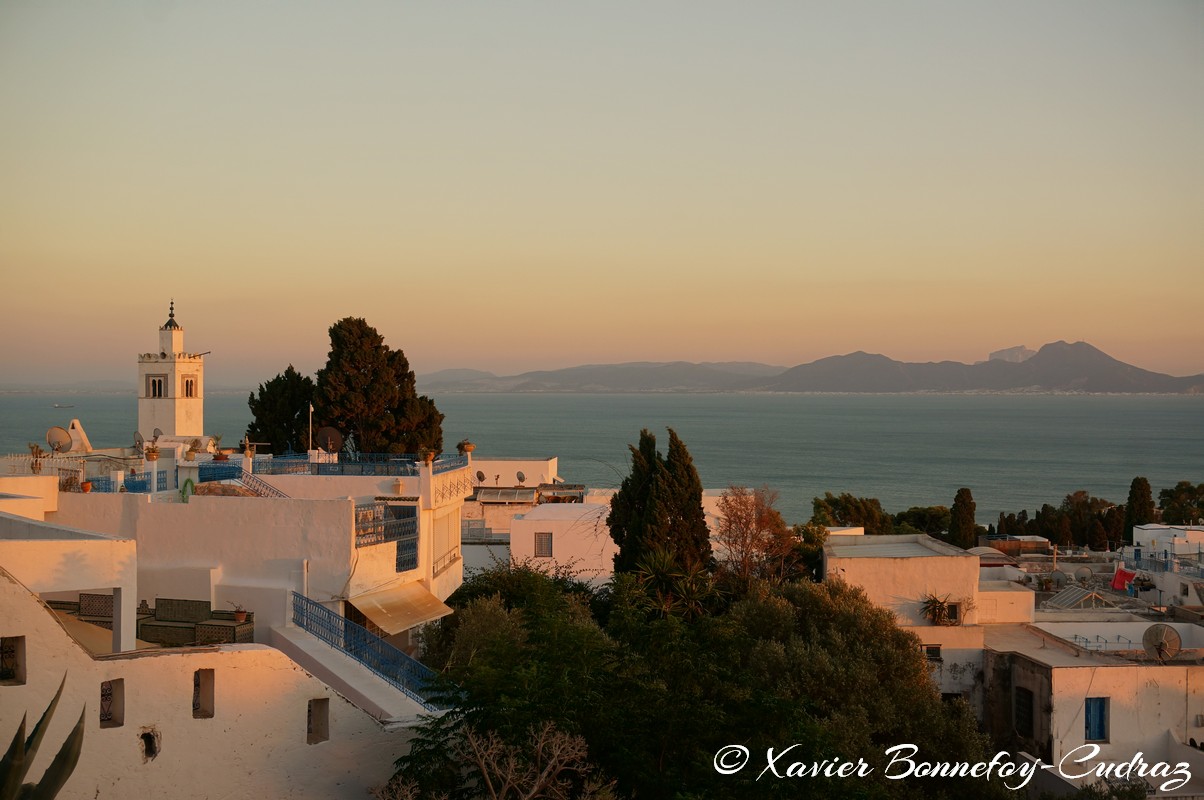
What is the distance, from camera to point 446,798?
11.6 m

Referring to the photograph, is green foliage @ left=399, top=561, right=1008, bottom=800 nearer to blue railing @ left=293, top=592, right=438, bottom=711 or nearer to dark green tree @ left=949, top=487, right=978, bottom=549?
blue railing @ left=293, top=592, right=438, bottom=711

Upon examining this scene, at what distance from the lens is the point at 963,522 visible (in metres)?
41.2

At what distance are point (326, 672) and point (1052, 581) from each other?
913 inches

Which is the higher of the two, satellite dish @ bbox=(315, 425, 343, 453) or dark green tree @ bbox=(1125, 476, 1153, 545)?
satellite dish @ bbox=(315, 425, 343, 453)

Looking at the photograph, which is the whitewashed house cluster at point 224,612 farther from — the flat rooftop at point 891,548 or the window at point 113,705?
the flat rooftop at point 891,548

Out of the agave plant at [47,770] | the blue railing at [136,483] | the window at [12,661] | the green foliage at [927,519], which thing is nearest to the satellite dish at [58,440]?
the blue railing at [136,483]

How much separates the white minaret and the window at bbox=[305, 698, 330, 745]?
24157mm

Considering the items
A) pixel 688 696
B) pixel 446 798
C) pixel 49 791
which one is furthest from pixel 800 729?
pixel 49 791

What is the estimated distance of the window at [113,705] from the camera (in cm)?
1183

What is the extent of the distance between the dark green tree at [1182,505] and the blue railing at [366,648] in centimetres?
4617

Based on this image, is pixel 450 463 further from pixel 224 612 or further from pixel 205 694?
pixel 205 694

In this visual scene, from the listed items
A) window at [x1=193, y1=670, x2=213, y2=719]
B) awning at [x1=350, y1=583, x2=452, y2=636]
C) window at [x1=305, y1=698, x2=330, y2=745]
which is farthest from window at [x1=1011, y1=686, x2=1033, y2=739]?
window at [x1=193, y1=670, x2=213, y2=719]

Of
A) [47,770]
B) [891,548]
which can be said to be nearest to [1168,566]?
[891,548]

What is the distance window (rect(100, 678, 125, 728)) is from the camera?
11828 millimetres
